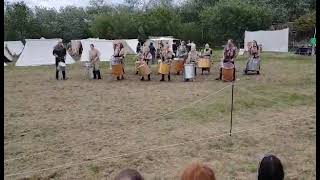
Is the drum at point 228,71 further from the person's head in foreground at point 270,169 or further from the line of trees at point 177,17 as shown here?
the person's head in foreground at point 270,169

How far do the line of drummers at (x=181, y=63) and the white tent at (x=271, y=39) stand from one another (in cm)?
1012

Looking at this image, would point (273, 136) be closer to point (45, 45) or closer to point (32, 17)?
point (32, 17)

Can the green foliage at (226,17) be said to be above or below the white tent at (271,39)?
above

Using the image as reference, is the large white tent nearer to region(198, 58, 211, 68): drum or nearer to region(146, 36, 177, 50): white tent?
region(146, 36, 177, 50): white tent

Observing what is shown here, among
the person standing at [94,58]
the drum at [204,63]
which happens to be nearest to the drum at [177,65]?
the drum at [204,63]

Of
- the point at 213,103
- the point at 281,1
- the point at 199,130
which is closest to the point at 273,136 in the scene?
the point at 199,130

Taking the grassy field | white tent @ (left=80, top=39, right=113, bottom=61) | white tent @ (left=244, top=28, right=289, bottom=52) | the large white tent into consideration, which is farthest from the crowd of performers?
the large white tent

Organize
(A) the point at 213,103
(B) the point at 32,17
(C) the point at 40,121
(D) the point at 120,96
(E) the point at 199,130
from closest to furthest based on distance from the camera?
(B) the point at 32,17 < (E) the point at 199,130 < (C) the point at 40,121 < (A) the point at 213,103 < (D) the point at 120,96

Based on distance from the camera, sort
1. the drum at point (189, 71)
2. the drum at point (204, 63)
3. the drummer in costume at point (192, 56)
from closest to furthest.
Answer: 1. the drum at point (189, 71)
2. the drummer in costume at point (192, 56)
3. the drum at point (204, 63)

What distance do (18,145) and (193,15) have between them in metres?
8.69

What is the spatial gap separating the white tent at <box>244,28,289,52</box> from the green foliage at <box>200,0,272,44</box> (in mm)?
4699

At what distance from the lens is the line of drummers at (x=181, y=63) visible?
13.1 metres

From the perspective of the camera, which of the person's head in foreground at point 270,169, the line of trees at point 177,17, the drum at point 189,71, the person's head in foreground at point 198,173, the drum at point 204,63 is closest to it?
the person's head in foreground at point 198,173

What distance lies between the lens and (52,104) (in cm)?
952
